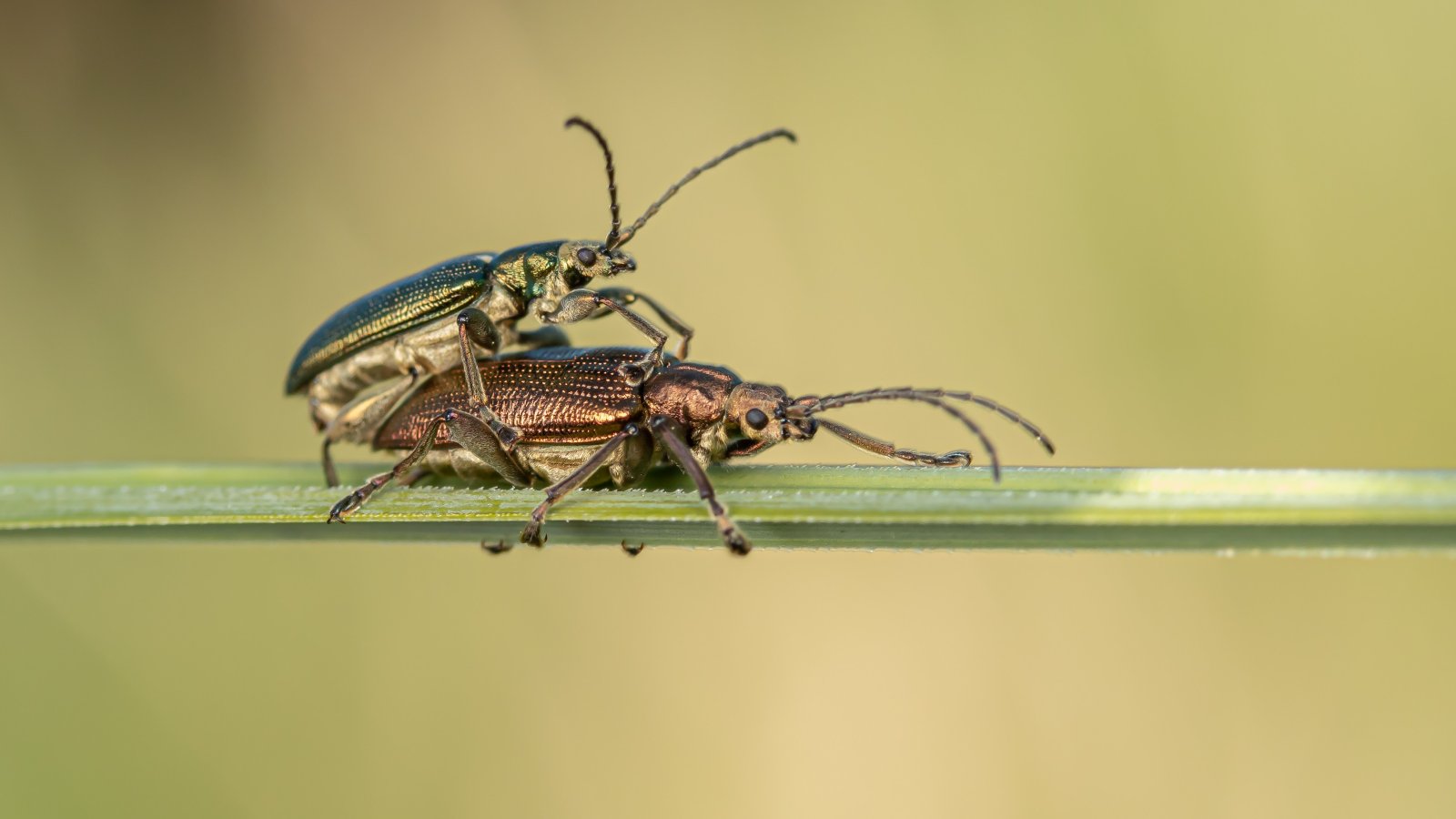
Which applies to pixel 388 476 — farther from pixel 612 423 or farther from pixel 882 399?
pixel 882 399

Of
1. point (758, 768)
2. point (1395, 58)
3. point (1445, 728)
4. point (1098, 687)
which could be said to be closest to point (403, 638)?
point (758, 768)

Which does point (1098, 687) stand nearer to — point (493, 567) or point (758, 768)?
point (758, 768)

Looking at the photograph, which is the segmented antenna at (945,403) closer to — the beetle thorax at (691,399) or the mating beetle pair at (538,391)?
the mating beetle pair at (538,391)

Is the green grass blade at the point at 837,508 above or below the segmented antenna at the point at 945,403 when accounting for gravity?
below

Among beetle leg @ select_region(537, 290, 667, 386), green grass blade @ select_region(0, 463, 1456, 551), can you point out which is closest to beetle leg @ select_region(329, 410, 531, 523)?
green grass blade @ select_region(0, 463, 1456, 551)

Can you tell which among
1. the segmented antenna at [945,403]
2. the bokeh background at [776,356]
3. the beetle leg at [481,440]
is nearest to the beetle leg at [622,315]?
the beetle leg at [481,440]

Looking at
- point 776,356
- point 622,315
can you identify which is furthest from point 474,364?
point 776,356

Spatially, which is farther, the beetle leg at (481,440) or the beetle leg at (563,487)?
the beetle leg at (481,440)

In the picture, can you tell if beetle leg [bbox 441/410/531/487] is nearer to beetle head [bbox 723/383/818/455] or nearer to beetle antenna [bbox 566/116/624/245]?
beetle head [bbox 723/383/818/455]

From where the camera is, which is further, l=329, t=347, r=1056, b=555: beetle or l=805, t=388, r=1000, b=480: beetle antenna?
l=329, t=347, r=1056, b=555: beetle
